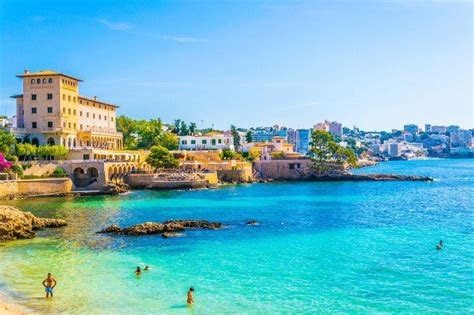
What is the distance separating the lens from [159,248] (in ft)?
101

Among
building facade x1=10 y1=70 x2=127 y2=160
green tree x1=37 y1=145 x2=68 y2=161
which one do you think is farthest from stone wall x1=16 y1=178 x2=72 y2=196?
building facade x1=10 y1=70 x2=127 y2=160

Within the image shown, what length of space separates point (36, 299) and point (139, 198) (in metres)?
39.3

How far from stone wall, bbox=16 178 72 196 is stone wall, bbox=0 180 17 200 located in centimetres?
74

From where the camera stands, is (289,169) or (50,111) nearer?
(50,111)

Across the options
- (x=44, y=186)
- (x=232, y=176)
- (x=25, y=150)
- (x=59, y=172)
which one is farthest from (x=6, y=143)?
(x=232, y=176)

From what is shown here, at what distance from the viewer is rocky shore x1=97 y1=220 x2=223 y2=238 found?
116ft

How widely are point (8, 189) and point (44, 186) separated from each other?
15.6ft

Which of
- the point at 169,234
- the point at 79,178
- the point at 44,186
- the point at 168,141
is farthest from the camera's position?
the point at 168,141

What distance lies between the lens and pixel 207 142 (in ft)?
344

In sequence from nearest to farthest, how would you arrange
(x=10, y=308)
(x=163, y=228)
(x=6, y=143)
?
(x=10, y=308) → (x=163, y=228) → (x=6, y=143)

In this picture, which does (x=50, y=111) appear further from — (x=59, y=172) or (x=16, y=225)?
(x=16, y=225)

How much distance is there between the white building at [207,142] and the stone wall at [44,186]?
42002 mm

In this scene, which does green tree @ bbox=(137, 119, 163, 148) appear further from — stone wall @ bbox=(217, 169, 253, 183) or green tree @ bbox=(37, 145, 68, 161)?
green tree @ bbox=(37, 145, 68, 161)

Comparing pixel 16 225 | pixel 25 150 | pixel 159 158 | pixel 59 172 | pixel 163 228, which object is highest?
pixel 25 150
